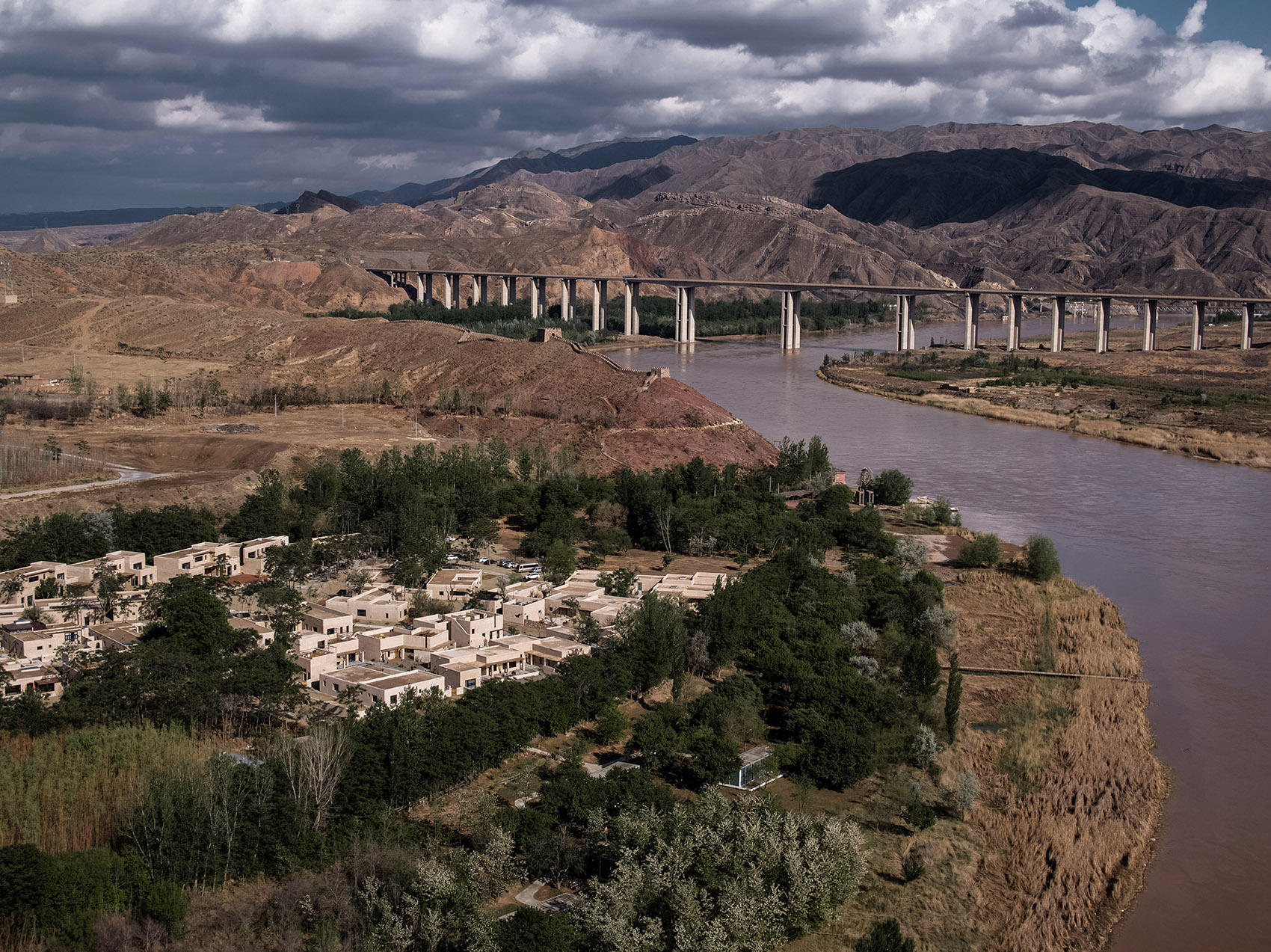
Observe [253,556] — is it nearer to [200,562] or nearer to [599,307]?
[200,562]

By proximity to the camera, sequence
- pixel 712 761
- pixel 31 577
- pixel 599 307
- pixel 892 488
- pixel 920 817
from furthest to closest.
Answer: pixel 599 307 → pixel 892 488 → pixel 31 577 → pixel 712 761 → pixel 920 817

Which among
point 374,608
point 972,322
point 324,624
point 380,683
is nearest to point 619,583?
point 374,608

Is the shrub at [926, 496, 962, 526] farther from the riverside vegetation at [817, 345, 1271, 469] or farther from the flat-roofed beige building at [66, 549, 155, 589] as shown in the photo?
the flat-roofed beige building at [66, 549, 155, 589]

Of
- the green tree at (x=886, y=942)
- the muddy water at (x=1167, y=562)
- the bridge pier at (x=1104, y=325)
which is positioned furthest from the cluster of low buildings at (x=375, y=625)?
the bridge pier at (x=1104, y=325)

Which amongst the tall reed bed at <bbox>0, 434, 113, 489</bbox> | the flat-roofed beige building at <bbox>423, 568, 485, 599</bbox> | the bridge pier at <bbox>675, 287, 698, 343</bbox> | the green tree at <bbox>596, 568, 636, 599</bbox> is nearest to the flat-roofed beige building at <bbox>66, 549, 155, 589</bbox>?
the flat-roofed beige building at <bbox>423, 568, 485, 599</bbox>

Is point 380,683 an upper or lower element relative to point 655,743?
upper

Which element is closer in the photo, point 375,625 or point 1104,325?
point 375,625

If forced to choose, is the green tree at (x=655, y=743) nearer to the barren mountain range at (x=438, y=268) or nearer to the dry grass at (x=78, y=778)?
the dry grass at (x=78, y=778)
